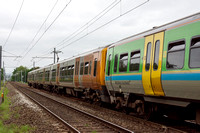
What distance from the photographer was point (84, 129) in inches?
350

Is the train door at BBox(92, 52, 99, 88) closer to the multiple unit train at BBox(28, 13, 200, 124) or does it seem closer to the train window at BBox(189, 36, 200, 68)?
the multiple unit train at BBox(28, 13, 200, 124)

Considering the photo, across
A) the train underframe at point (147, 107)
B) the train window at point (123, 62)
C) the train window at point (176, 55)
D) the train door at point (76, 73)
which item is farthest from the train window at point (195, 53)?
the train door at point (76, 73)

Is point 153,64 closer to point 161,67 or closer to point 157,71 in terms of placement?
point 157,71

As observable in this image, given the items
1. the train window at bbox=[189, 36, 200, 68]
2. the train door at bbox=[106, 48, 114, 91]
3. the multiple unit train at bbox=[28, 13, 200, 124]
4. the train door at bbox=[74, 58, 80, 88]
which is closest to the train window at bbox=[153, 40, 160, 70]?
the multiple unit train at bbox=[28, 13, 200, 124]

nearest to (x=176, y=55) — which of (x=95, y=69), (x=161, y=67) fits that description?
(x=161, y=67)

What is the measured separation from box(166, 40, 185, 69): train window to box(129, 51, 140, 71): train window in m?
1.88

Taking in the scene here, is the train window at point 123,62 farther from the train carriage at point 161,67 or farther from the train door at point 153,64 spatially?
the train door at point 153,64

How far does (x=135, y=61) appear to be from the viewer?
1002 cm

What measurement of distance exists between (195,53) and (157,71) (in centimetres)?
175

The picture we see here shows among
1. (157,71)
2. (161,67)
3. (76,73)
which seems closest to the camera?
(161,67)

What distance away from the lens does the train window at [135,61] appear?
983cm

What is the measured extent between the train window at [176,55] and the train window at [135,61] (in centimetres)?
188

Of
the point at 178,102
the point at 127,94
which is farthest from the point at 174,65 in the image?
the point at 127,94

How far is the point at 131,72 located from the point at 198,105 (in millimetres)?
3309
